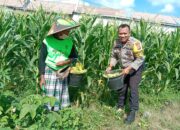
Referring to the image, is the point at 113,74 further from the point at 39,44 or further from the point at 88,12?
the point at 88,12

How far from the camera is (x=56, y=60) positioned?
16.7ft

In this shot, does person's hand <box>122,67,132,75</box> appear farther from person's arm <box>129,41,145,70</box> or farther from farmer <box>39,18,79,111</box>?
farmer <box>39,18,79,111</box>

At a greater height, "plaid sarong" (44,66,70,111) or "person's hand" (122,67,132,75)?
"person's hand" (122,67,132,75)

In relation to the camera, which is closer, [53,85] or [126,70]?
[53,85]

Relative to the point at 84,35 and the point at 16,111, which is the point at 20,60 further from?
the point at 16,111

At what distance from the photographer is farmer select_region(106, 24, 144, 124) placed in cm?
542

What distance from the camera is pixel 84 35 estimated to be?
6137 millimetres

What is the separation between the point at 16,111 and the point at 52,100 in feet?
1.41

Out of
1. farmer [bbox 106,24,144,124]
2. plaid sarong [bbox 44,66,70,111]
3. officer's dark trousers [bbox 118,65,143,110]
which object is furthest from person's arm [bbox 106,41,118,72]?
plaid sarong [bbox 44,66,70,111]

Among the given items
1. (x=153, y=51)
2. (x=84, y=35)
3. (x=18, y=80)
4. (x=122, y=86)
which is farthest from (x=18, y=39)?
(x=153, y=51)

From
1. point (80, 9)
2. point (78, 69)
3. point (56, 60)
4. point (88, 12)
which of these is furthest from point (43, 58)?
point (80, 9)

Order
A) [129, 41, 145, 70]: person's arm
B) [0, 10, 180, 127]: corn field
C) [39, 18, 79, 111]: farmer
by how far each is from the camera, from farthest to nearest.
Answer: [0, 10, 180, 127]: corn field
[129, 41, 145, 70]: person's arm
[39, 18, 79, 111]: farmer

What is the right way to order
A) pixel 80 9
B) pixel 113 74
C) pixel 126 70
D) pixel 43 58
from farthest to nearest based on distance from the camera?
pixel 80 9, pixel 113 74, pixel 126 70, pixel 43 58

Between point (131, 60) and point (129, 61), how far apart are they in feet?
0.12
